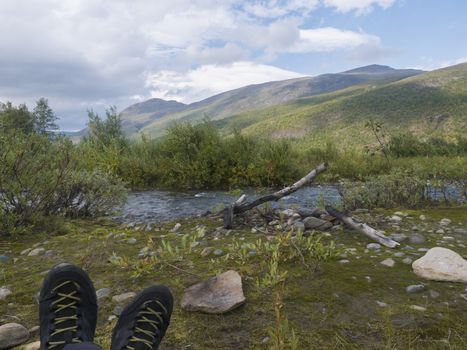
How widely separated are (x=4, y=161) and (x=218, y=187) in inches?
409

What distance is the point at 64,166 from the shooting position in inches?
268

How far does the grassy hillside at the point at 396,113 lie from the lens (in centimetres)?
6969

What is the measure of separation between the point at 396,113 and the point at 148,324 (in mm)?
90943

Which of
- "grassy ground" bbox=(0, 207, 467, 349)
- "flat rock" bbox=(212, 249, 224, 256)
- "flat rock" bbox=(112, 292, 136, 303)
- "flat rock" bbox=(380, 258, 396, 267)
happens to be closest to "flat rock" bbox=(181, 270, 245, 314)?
"grassy ground" bbox=(0, 207, 467, 349)

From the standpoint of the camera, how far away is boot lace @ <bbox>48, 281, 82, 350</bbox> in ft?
8.53

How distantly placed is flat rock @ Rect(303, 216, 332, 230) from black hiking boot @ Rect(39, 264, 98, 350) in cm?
399

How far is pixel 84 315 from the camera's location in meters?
2.82

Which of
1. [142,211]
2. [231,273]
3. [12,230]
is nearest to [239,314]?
[231,273]

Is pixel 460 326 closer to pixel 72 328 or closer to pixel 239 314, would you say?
pixel 239 314

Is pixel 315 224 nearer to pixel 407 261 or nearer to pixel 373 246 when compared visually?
pixel 373 246

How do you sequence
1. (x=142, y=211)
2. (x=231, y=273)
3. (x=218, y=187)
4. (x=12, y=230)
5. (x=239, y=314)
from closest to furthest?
(x=239, y=314), (x=231, y=273), (x=12, y=230), (x=142, y=211), (x=218, y=187)

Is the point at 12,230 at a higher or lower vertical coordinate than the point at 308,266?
A: higher

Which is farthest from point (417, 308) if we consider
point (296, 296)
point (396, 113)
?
point (396, 113)

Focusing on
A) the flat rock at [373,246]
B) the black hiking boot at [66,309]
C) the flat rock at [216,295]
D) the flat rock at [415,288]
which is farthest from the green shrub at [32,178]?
the flat rock at [415,288]
